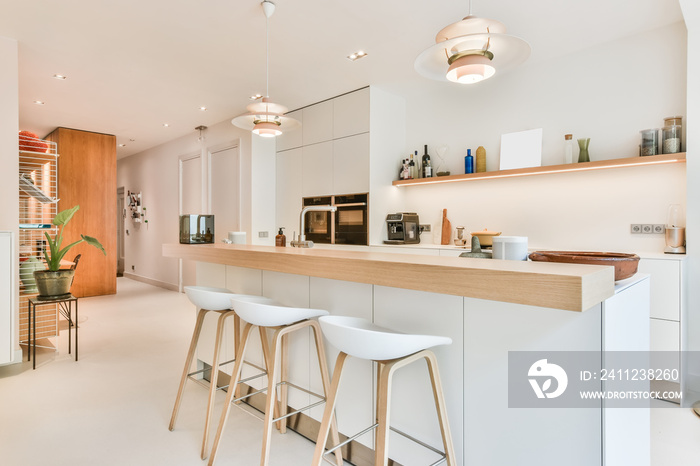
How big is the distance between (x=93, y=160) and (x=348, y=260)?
645 centimetres

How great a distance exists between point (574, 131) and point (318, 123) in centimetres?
283

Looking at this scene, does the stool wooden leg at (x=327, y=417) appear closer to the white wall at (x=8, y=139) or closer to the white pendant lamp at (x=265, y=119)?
the white pendant lamp at (x=265, y=119)

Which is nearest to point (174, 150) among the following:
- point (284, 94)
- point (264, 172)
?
point (264, 172)

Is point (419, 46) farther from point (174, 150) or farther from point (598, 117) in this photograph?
point (174, 150)

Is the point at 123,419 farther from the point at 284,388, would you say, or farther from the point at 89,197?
the point at 89,197

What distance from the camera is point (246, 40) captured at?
128 inches

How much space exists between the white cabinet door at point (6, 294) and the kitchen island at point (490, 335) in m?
2.34

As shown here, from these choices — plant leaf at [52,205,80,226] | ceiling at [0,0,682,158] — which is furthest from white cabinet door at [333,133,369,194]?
plant leaf at [52,205,80,226]

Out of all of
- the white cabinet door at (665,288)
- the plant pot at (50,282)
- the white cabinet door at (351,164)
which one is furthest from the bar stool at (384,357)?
the plant pot at (50,282)

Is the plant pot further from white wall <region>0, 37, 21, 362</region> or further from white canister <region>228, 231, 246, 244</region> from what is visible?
white canister <region>228, 231, 246, 244</region>

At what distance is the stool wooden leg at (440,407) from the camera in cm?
139

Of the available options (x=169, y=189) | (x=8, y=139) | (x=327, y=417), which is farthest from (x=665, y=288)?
(x=169, y=189)

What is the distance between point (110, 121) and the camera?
570 centimetres

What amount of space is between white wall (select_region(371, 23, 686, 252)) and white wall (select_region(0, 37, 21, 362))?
331 cm
